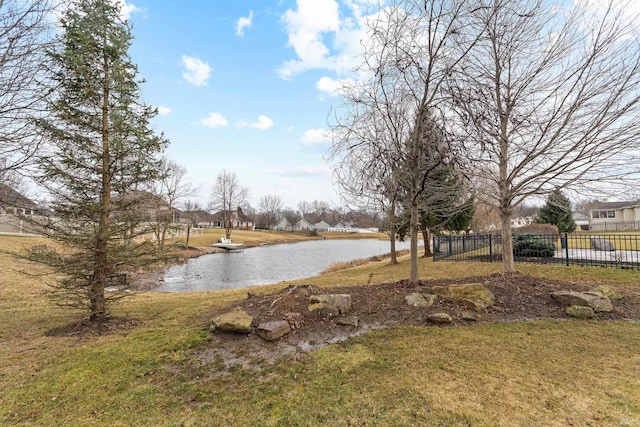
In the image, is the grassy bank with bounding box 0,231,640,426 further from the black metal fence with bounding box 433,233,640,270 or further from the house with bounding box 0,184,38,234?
the black metal fence with bounding box 433,233,640,270

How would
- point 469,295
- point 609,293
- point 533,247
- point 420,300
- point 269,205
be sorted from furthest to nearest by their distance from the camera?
1. point 269,205
2. point 533,247
3. point 609,293
4. point 469,295
5. point 420,300

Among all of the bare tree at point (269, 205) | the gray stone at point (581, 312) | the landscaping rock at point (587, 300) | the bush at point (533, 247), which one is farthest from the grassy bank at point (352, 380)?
the bare tree at point (269, 205)

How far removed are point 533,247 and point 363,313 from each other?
31.9 feet

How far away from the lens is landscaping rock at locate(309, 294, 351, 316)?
495cm

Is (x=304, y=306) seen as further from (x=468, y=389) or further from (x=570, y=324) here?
(x=570, y=324)

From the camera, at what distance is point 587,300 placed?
5.20 m

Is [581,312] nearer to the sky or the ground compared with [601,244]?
nearer to the ground

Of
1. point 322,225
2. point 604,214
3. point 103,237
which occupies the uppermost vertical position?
point 604,214

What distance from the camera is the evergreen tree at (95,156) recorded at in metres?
4.89

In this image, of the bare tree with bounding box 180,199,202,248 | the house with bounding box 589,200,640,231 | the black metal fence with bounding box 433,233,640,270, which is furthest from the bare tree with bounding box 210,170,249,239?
the house with bounding box 589,200,640,231

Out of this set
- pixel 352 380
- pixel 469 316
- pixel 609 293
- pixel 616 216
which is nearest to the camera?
pixel 352 380

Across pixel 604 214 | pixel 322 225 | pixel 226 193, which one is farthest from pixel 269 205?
pixel 604 214

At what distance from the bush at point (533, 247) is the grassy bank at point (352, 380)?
7.30 meters

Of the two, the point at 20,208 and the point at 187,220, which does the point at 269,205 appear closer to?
the point at 187,220
